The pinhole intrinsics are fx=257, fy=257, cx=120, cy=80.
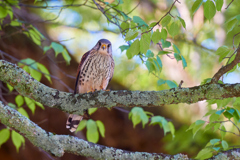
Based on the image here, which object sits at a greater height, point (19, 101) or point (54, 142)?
point (19, 101)

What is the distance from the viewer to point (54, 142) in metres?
2.06

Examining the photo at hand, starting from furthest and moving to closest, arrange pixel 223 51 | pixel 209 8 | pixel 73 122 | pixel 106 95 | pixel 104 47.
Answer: pixel 104 47
pixel 73 122
pixel 106 95
pixel 223 51
pixel 209 8

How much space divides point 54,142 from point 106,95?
0.60 meters

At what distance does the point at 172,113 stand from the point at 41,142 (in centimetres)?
316

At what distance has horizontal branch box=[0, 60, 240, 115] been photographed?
196cm

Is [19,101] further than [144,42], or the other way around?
[19,101]

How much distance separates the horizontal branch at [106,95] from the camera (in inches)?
77.0

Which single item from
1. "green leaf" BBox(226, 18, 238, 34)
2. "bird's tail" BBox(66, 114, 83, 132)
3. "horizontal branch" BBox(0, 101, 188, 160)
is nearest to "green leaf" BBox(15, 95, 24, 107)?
"bird's tail" BBox(66, 114, 83, 132)

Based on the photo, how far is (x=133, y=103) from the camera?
86.5 inches

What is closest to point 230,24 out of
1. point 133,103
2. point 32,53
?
point 133,103

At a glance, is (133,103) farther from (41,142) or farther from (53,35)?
(53,35)

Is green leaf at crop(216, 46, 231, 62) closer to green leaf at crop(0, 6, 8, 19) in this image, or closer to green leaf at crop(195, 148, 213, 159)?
green leaf at crop(195, 148, 213, 159)

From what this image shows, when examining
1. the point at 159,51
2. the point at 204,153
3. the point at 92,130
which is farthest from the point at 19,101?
the point at 204,153

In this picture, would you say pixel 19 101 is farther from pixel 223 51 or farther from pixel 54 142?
pixel 223 51
